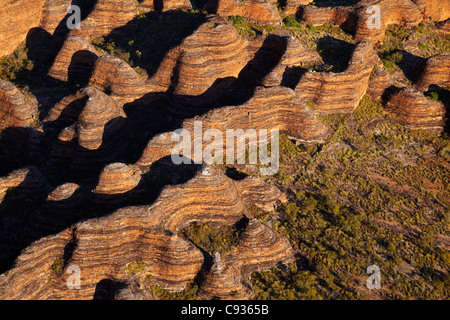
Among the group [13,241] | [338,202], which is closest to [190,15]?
[338,202]

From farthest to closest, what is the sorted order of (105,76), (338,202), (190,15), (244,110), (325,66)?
(190,15) → (325,66) → (105,76) → (244,110) → (338,202)

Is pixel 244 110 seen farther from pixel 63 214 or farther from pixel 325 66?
pixel 63 214

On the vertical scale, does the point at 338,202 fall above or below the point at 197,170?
below

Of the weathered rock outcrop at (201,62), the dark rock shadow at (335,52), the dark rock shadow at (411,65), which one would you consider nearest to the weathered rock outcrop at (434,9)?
the dark rock shadow at (411,65)

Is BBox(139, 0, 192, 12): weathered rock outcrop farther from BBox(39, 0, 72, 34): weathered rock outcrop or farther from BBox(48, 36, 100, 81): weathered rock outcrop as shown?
BBox(48, 36, 100, 81): weathered rock outcrop
